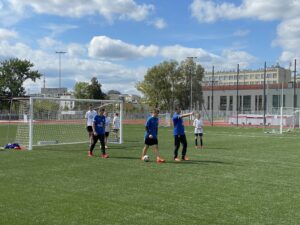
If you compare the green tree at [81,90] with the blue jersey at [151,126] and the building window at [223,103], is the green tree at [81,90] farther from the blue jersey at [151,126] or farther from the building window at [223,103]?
the blue jersey at [151,126]

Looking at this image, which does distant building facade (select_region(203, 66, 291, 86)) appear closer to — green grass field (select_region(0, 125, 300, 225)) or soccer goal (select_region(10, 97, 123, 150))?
soccer goal (select_region(10, 97, 123, 150))

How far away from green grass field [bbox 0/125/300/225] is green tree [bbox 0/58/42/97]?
7592cm

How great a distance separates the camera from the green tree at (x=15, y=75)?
8775 cm

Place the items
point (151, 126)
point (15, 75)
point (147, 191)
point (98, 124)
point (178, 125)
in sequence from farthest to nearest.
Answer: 1. point (15, 75)
2. point (98, 124)
3. point (178, 125)
4. point (151, 126)
5. point (147, 191)

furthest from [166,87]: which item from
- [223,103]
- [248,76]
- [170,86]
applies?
[248,76]

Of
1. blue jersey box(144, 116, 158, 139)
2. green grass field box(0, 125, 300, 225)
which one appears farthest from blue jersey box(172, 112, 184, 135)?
green grass field box(0, 125, 300, 225)

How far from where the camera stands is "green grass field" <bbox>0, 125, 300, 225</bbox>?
7.60m

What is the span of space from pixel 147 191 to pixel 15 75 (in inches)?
3360

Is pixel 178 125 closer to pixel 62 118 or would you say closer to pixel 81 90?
pixel 62 118

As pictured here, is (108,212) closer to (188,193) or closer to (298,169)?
(188,193)

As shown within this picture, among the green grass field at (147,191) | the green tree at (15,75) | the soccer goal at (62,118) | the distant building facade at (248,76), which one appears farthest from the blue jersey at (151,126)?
the distant building facade at (248,76)

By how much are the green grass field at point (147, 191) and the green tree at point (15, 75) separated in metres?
75.9

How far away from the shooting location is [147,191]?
9.88m

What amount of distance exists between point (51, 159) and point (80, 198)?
7.40m
